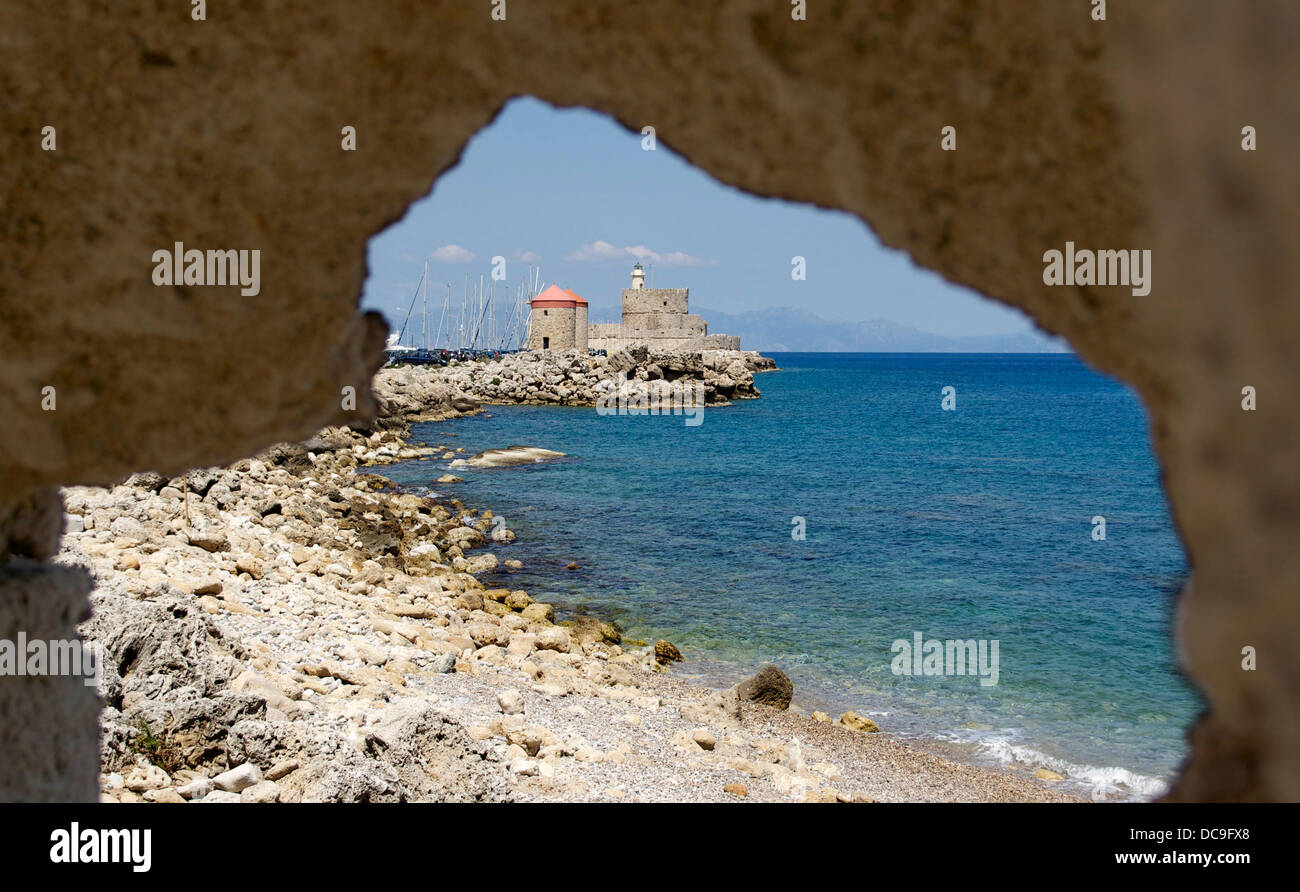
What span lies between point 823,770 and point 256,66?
8.74 m

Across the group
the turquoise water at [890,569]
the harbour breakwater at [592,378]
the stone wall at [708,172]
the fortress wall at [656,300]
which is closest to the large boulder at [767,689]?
the turquoise water at [890,569]

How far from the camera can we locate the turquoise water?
12227 mm

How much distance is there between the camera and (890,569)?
19562 mm

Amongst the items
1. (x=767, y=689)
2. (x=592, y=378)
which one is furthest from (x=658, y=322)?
(x=767, y=689)

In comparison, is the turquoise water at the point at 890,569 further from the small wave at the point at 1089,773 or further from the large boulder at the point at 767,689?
the large boulder at the point at 767,689

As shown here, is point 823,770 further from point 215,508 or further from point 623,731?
point 215,508

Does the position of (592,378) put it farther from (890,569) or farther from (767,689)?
(767,689)

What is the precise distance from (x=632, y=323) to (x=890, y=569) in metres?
48.4

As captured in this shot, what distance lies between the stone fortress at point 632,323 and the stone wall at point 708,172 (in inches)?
2424

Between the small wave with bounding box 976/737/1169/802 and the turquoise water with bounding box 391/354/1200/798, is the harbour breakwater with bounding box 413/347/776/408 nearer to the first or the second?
the turquoise water with bounding box 391/354/1200/798

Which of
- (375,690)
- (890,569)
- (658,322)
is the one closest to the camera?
(375,690)

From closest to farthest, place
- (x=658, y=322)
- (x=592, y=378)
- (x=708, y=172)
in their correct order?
(x=708, y=172) < (x=592, y=378) < (x=658, y=322)

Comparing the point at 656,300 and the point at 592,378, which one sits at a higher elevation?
the point at 656,300

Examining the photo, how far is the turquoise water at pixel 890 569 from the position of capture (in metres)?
12.2
